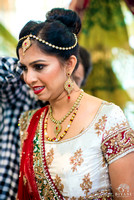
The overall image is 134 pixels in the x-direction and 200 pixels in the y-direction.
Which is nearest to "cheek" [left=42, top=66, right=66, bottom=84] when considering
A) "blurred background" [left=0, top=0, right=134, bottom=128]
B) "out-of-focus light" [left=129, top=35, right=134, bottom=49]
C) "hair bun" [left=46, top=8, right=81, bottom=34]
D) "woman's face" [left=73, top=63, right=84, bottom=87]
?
"hair bun" [left=46, top=8, right=81, bottom=34]

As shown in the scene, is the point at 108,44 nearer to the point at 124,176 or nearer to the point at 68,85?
the point at 68,85

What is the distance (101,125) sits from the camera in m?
1.13

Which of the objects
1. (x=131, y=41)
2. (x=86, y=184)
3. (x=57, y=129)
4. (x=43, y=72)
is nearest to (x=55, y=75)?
(x=43, y=72)

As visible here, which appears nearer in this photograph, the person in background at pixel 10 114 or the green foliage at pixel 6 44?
the person in background at pixel 10 114

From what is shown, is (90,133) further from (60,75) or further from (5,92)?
(5,92)

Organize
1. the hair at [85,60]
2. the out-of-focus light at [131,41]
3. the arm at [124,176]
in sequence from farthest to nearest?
the out-of-focus light at [131,41]
the hair at [85,60]
the arm at [124,176]

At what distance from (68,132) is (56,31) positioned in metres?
0.47

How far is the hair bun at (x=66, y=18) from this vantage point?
1210mm

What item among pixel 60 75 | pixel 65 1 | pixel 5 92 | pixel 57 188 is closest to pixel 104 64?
pixel 65 1

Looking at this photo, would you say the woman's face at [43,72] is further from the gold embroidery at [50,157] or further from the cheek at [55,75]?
the gold embroidery at [50,157]

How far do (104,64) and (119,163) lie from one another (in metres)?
1.60

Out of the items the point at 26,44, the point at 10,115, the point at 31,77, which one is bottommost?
the point at 10,115

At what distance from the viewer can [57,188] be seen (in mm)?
1171

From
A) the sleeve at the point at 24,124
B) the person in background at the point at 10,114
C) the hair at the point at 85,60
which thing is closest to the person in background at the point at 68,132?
the sleeve at the point at 24,124
